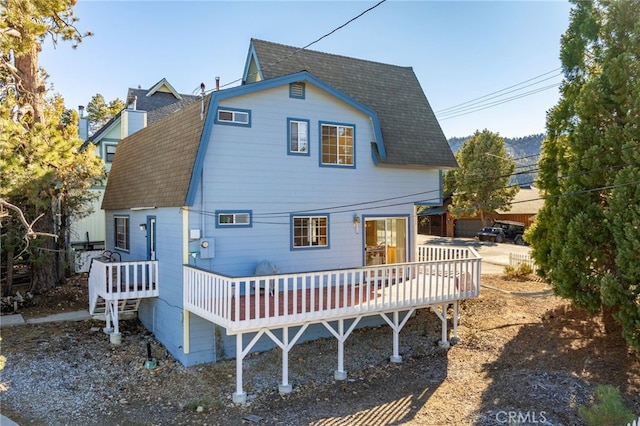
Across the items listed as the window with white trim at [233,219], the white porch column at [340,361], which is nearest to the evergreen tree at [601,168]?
the white porch column at [340,361]

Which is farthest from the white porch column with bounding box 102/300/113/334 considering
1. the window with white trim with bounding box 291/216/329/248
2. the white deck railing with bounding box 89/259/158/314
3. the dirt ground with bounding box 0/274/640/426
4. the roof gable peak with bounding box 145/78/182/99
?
the roof gable peak with bounding box 145/78/182/99

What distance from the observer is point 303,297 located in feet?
27.7

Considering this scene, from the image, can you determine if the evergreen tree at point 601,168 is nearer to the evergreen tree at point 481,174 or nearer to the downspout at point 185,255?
the downspout at point 185,255

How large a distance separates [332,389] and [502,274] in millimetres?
12748

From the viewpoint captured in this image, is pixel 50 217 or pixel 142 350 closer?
pixel 142 350

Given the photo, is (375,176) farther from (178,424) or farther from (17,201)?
(17,201)

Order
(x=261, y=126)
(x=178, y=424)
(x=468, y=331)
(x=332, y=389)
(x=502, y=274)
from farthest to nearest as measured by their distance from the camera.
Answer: (x=502, y=274)
(x=468, y=331)
(x=261, y=126)
(x=332, y=389)
(x=178, y=424)

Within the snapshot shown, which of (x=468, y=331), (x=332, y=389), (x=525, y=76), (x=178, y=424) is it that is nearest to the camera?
(x=178, y=424)

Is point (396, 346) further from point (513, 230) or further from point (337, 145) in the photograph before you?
point (513, 230)

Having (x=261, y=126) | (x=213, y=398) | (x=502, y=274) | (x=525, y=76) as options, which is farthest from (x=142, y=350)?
(x=525, y=76)

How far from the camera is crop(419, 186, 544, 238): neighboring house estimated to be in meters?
37.6

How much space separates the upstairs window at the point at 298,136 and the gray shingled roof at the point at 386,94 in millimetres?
2350

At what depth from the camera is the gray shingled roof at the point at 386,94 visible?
1281 centimetres

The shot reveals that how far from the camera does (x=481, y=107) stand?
25.1 meters
